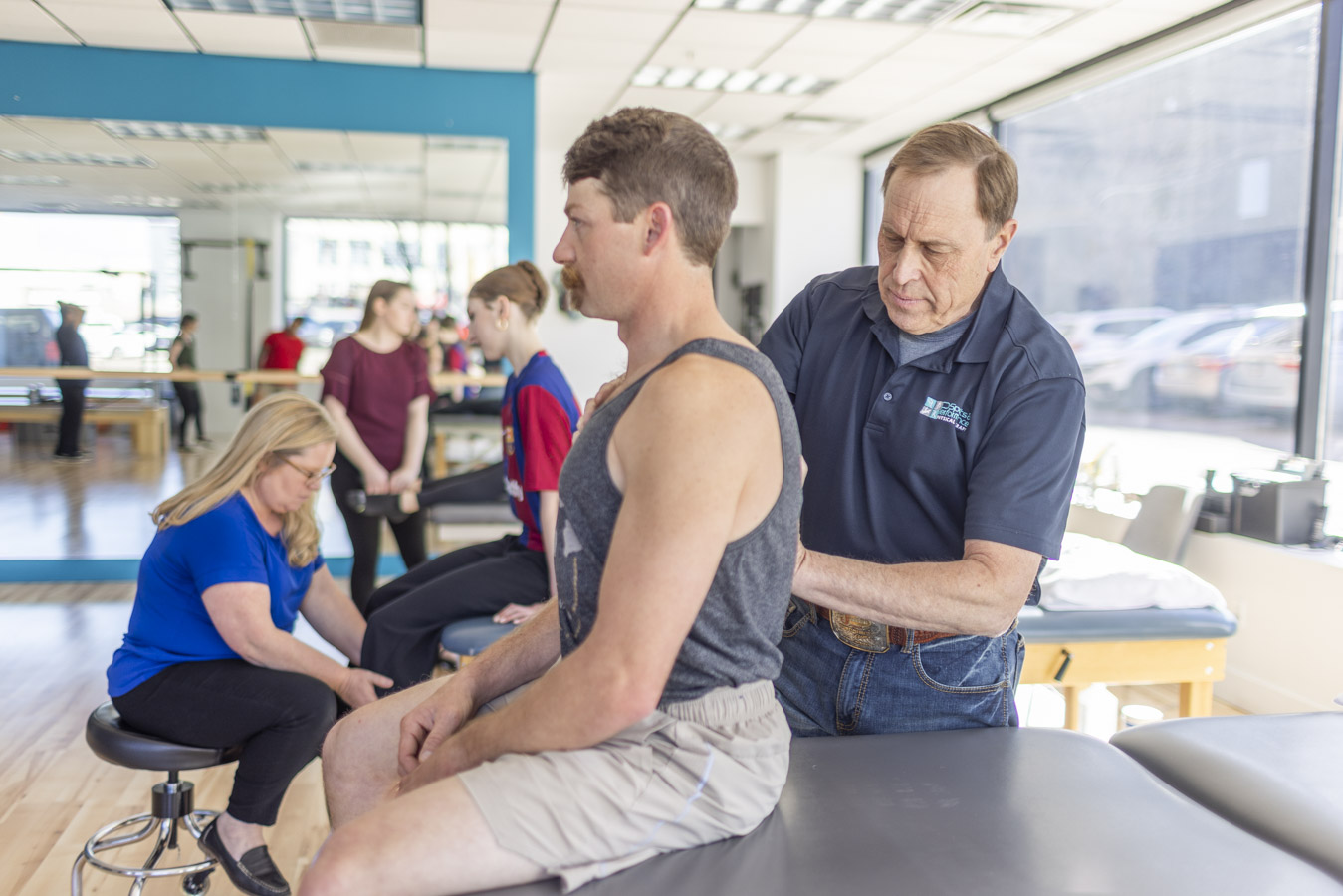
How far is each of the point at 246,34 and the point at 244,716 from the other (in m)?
4.35

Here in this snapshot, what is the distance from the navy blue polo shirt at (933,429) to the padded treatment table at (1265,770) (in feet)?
1.25

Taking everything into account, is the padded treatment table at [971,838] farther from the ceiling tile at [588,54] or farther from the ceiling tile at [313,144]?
the ceiling tile at [313,144]

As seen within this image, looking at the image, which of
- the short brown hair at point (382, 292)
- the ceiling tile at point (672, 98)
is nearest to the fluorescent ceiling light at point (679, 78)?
the ceiling tile at point (672, 98)

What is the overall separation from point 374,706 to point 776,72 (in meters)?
5.57

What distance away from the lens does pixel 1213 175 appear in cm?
491

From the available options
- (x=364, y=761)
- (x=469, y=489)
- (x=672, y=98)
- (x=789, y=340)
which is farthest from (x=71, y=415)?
(x=789, y=340)

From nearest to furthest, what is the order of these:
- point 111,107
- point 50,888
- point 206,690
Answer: point 206,690 < point 50,888 < point 111,107

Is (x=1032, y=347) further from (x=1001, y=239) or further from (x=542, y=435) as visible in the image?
(x=542, y=435)

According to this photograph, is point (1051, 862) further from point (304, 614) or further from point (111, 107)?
point (111, 107)

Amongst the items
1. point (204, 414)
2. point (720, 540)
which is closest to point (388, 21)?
point (204, 414)

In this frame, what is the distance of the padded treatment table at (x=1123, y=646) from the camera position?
2.76 m

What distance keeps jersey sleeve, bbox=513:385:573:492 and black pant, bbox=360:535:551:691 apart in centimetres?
23

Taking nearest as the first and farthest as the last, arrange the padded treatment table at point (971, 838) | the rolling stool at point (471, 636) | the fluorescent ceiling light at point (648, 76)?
the padded treatment table at point (971, 838) < the rolling stool at point (471, 636) < the fluorescent ceiling light at point (648, 76)

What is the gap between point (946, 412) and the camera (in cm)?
151
